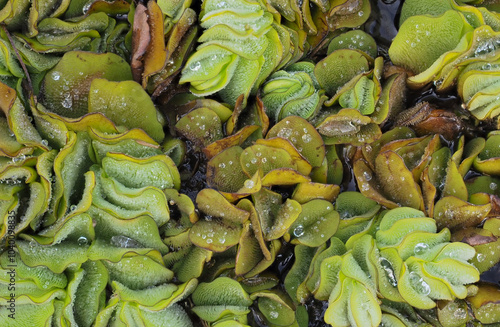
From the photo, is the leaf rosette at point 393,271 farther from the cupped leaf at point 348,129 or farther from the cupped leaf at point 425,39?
the cupped leaf at point 425,39

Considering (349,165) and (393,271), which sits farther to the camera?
(349,165)

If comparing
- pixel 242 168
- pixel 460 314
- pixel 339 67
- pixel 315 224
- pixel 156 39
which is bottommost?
pixel 460 314

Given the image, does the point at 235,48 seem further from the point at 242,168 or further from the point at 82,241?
the point at 82,241

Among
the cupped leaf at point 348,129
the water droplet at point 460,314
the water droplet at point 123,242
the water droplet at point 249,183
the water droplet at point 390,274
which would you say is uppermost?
the cupped leaf at point 348,129

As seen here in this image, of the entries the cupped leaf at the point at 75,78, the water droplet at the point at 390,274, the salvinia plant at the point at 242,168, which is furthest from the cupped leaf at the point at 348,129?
the cupped leaf at the point at 75,78

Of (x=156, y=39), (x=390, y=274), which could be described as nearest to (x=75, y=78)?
(x=156, y=39)

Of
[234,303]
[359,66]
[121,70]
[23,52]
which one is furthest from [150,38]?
[234,303]

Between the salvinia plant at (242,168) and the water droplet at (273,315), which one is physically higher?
the salvinia plant at (242,168)

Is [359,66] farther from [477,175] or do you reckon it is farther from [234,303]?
[234,303]
